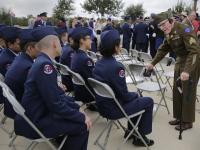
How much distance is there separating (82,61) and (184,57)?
1406mm

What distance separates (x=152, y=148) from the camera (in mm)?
4074

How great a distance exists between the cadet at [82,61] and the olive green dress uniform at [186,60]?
1161 mm

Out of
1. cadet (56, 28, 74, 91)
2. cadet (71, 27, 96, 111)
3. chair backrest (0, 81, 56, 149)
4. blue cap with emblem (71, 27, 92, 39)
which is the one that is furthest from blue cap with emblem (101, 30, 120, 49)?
cadet (56, 28, 74, 91)

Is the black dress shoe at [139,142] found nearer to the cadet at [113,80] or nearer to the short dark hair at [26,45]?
the cadet at [113,80]

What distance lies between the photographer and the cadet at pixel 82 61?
178 inches

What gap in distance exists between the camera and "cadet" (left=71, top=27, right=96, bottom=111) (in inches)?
178

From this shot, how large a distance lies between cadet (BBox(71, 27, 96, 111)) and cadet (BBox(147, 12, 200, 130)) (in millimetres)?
944

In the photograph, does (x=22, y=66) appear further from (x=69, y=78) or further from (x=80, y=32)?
(x=69, y=78)

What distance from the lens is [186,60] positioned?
4.33m

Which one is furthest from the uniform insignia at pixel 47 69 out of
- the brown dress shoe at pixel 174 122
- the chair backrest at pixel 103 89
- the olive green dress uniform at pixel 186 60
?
the brown dress shoe at pixel 174 122

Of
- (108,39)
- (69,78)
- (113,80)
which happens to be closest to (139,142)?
(113,80)

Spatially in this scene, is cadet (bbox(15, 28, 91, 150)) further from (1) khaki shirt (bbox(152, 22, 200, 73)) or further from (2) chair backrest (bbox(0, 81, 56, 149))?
(1) khaki shirt (bbox(152, 22, 200, 73))

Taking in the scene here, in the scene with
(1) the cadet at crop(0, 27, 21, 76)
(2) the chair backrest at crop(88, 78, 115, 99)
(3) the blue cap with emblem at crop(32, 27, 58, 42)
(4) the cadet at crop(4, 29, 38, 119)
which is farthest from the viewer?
(1) the cadet at crop(0, 27, 21, 76)

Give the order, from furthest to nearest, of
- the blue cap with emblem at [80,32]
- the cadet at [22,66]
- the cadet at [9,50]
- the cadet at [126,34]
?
the cadet at [126,34]
the blue cap with emblem at [80,32]
the cadet at [9,50]
the cadet at [22,66]
